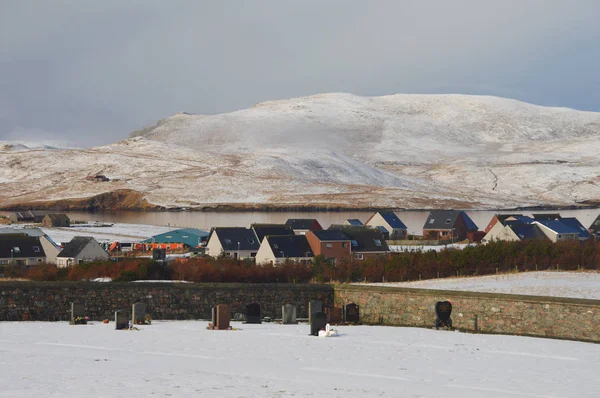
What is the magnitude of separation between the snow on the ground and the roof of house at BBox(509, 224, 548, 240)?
79.4 ft

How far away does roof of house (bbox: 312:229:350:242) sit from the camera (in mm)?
47594

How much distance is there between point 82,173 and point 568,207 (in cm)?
10484

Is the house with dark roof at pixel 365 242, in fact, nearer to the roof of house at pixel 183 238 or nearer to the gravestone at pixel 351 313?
the roof of house at pixel 183 238

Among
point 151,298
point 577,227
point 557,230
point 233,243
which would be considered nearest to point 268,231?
point 233,243

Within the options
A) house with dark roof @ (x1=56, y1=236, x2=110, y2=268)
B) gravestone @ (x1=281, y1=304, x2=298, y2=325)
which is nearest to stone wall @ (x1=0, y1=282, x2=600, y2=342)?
gravestone @ (x1=281, y1=304, x2=298, y2=325)

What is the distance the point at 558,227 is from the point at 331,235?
19.6 m

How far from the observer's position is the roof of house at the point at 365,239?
49.8m

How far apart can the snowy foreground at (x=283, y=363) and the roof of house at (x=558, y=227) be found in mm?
37212

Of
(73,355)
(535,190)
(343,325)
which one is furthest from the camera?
(535,190)

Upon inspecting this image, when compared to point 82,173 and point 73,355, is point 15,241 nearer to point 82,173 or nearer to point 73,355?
point 73,355

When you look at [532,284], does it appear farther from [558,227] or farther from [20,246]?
[558,227]

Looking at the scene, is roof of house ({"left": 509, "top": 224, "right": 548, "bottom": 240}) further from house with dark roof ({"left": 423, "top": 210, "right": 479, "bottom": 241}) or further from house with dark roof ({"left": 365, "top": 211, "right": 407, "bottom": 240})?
house with dark roof ({"left": 365, "top": 211, "right": 407, "bottom": 240})

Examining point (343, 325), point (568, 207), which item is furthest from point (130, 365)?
point (568, 207)

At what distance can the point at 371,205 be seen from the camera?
15462 cm
